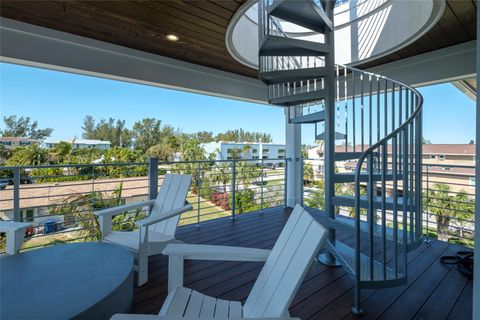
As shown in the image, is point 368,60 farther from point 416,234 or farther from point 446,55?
point 416,234

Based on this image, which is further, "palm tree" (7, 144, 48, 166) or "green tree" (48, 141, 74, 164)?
"green tree" (48, 141, 74, 164)

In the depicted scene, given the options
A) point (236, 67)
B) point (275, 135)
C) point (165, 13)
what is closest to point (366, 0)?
point (236, 67)

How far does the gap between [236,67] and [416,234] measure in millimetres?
3200

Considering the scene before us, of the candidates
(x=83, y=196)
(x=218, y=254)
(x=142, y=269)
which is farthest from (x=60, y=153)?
(x=218, y=254)

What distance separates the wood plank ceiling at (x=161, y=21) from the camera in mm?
2318

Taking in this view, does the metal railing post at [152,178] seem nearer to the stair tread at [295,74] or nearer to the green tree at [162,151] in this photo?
the stair tread at [295,74]

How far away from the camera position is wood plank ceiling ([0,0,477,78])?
232 cm

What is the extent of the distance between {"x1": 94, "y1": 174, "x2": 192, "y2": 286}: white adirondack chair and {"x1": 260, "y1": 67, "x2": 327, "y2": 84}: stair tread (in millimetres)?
1327

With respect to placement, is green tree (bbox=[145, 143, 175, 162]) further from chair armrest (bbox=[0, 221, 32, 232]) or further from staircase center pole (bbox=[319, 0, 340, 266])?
staircase center pole (bbox=[319, 0, 340, 266])

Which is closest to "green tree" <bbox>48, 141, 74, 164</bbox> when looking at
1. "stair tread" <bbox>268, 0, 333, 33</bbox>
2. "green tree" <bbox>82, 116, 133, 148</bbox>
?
"green tree" <bbox>82, 116, 133, 148</bbox>

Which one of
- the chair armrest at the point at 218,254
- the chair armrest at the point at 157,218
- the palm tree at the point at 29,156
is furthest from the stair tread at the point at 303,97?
the palm tree at the point at 29,156

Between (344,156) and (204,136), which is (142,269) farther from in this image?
(204,136)

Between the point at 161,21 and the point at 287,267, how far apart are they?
258cm

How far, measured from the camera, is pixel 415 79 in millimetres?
3547
